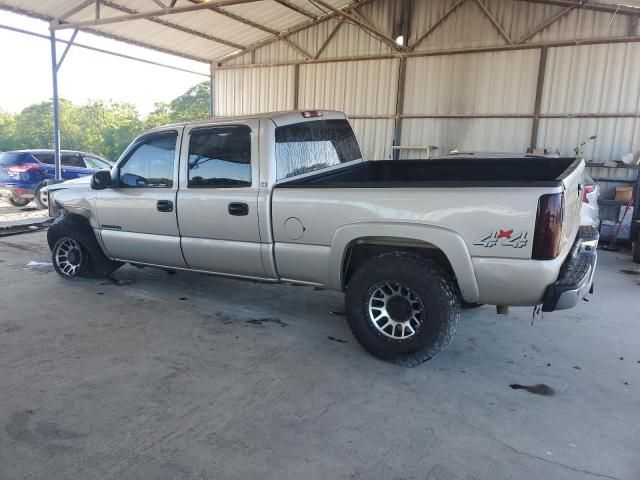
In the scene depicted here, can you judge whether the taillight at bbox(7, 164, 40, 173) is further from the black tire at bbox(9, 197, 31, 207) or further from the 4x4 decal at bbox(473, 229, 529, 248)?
the 4x4 decal at bbox(473, 229, 529, 248)

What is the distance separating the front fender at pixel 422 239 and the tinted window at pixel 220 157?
3.48ft

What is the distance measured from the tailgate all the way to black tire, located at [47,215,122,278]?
479 cm

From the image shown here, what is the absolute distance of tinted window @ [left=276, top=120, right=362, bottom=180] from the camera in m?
4.14

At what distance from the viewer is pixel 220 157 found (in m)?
4.34

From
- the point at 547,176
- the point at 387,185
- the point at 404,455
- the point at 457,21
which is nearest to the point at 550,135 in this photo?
the point at 457,21

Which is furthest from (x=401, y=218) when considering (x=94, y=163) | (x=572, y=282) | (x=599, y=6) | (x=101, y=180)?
(x=94, y=163)

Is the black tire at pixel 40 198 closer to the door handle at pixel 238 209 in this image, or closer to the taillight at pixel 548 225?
the door handle at pixel 238 209

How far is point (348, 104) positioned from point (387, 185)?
1098 cm

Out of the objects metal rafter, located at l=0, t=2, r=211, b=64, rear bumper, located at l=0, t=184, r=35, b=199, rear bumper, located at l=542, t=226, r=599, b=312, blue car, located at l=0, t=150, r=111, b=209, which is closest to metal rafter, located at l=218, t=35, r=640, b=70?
metal rafter, located at l=0, t=2, r=211, b=64

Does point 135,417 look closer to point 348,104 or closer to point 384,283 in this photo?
point 384,283

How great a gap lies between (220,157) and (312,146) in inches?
34.2

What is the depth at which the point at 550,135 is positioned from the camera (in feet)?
36.7

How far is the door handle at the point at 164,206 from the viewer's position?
4.59 metres

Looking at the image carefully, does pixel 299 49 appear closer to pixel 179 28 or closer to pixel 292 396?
pixel 179 28
